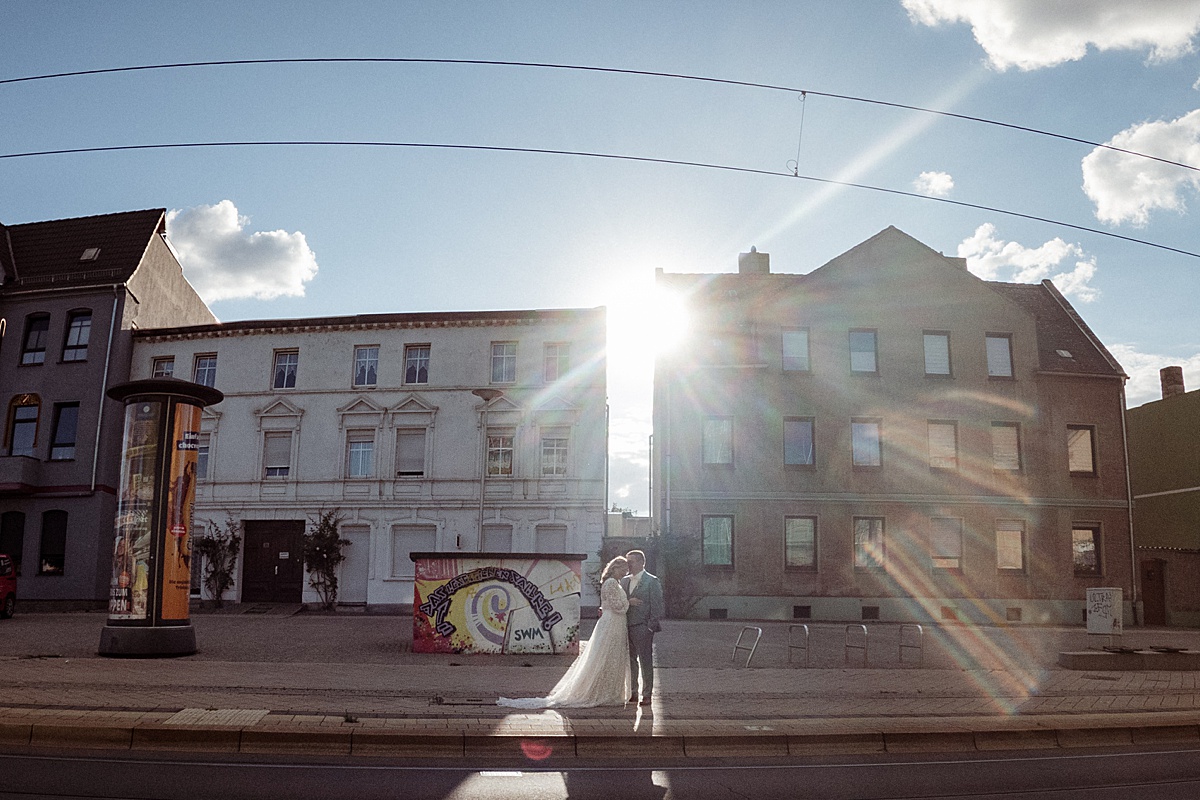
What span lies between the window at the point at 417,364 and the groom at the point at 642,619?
77.8 feet

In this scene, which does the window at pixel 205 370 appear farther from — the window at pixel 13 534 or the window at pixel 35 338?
the window at pixel 13 534

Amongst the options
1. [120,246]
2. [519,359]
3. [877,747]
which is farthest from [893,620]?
[120,246]

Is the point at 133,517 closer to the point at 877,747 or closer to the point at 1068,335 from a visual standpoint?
the point at 877,747

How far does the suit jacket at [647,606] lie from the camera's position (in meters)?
12.4

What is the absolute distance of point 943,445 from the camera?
110ft

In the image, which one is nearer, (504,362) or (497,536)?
(497,536)

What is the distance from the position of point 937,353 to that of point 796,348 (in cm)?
515

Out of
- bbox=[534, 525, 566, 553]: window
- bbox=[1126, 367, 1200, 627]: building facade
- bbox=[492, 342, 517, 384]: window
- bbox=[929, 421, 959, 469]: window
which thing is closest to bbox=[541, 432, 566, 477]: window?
bbox=[534, 525, 566, 553]: window

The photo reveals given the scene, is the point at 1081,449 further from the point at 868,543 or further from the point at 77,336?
the point at 77,336

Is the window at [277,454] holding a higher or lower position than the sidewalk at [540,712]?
higher

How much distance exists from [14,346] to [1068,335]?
39862 mm

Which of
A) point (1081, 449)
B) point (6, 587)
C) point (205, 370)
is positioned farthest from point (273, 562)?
point (1081, 449)

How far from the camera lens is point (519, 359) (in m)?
34.5

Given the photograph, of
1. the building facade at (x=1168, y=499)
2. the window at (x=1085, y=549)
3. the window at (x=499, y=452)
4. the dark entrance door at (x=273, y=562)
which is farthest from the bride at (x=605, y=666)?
the building facade at (x=1168, y=499)
